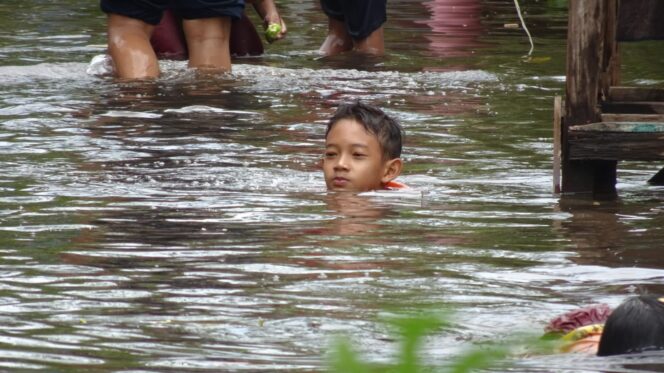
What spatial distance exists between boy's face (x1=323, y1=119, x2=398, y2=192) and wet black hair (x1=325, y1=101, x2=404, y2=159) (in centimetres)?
2

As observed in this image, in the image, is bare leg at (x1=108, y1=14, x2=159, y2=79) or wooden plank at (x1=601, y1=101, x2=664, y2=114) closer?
wooden plank at (x1=601, y1=101, x2=664, y2=114)

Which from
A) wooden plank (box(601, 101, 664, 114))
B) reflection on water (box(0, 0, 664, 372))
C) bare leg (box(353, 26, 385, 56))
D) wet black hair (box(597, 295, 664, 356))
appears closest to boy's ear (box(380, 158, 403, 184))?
reflection on water (box(0, 0, 664, 372))

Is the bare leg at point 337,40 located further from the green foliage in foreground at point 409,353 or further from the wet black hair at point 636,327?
the green foliage in foreground at point 409,353

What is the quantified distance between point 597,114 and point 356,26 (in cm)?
569

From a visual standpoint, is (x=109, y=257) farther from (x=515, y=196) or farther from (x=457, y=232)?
(x=515, y=196)

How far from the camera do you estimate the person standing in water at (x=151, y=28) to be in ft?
32.5

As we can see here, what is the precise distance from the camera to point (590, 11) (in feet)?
21.1

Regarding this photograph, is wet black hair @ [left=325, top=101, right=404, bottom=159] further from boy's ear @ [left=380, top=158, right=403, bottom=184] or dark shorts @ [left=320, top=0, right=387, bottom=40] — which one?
dark shorts @ [left=320, top=0, right=387, bottom=40]

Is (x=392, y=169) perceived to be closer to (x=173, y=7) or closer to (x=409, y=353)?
(x=173, y=7)

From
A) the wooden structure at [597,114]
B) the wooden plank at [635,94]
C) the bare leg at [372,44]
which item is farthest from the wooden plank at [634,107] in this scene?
the bare leg at [372,44]

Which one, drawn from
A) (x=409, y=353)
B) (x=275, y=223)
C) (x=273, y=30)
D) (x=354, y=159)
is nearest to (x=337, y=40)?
(x=273, y=30)

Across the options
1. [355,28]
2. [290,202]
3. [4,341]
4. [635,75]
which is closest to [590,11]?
[290,202]

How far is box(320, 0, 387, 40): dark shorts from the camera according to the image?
39.1 ft

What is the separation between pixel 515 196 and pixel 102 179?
6.40ft
